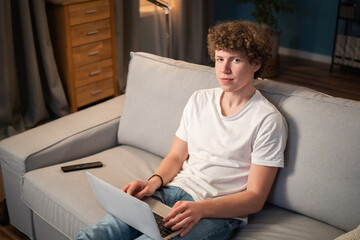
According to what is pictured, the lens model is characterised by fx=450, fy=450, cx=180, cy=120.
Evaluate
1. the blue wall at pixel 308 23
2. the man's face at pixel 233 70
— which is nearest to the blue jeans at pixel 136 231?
the man's face at pixel 233 70

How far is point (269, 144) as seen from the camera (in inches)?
59.6

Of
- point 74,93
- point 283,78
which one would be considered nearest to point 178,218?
point 74,93

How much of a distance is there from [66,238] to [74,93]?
178 centimetres

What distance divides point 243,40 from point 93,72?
7.07 ft

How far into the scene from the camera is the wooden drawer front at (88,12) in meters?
3.19

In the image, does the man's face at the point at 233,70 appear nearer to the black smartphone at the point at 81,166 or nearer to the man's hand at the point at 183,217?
the man's hand at the point at 183,217

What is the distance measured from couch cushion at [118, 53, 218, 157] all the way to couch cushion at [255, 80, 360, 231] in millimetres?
413

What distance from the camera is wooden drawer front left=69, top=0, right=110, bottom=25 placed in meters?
3.19

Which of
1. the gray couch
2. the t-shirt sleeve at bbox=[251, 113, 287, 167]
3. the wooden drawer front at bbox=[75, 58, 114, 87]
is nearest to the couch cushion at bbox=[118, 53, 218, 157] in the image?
the gray couch

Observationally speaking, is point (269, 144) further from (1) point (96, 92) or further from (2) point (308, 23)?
(2) point (308, 23)

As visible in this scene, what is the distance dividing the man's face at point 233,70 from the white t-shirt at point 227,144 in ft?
0.27

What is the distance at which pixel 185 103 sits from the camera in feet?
6.28

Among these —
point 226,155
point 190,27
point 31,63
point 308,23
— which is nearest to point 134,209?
point 226,155

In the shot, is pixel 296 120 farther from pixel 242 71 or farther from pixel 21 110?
pixel 21 110
